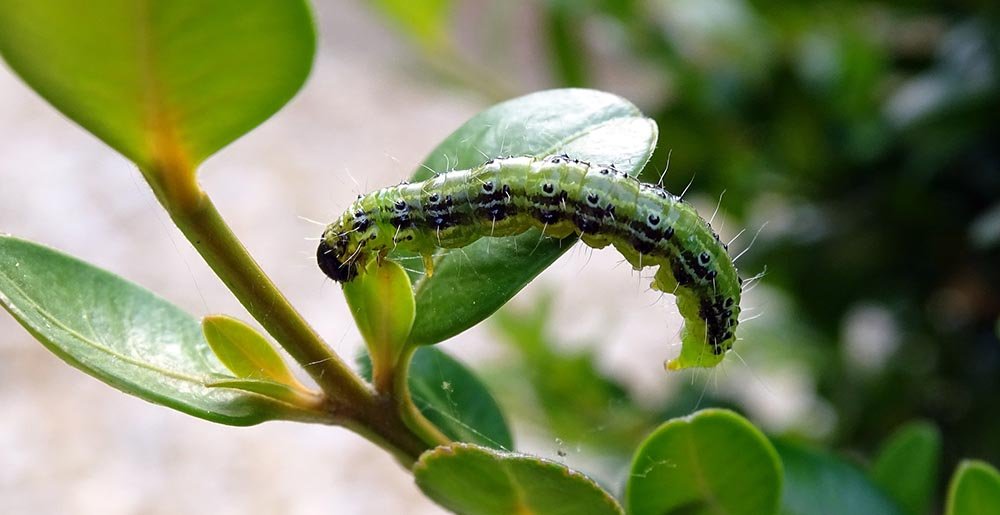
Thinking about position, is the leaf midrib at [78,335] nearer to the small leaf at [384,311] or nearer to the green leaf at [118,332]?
the green leaf at [118,332]

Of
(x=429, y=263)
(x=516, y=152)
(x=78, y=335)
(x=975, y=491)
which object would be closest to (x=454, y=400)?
(x=429, y=263)

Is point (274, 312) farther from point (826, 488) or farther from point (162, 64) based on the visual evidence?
point (826, 488)

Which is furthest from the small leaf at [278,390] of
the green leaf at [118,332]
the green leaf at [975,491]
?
the green leaf at [975,491]

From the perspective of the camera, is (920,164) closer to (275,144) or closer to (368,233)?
(368,233)

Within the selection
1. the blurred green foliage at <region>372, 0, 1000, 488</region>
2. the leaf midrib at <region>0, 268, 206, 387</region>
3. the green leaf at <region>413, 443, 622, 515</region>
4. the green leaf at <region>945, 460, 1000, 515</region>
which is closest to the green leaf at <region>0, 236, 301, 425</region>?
the leaf midrib at <region>0, 268, 206, 387</region>

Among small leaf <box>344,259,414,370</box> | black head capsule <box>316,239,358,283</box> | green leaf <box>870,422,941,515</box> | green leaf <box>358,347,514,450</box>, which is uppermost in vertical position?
small leaf <box>344,259,414,370</box>


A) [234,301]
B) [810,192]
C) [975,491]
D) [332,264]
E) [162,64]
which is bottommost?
[234,301]

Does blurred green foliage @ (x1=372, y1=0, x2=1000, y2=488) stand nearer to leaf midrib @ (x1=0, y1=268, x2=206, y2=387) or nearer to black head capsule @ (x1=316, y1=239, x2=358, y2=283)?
black head capsule @ (x1=316, y1=239, x2=358, y2=283)

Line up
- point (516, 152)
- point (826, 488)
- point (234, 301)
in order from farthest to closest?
point (234, 301) < point (826, 488) < point (516, 152)
